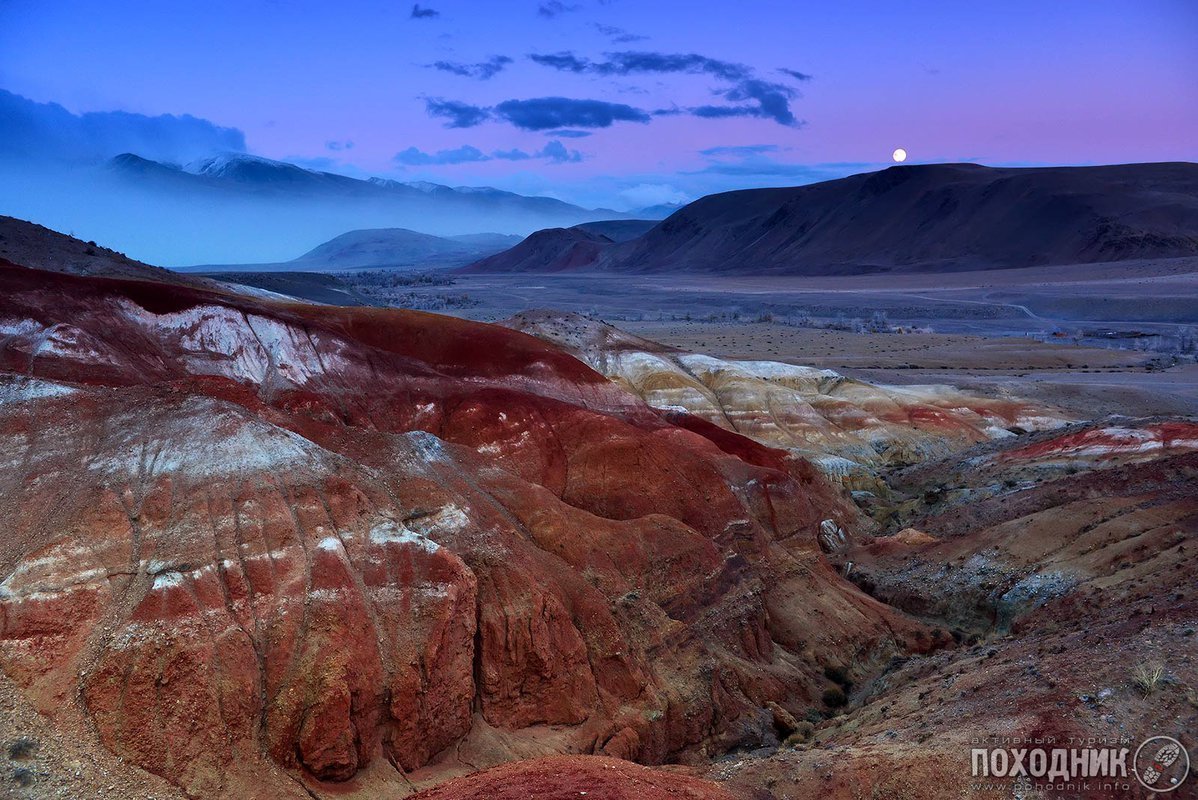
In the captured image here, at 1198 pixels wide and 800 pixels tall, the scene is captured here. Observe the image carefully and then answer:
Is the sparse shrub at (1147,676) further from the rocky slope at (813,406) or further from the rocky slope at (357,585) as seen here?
the rocky slope at (813,406)

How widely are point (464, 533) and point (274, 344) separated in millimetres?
18321

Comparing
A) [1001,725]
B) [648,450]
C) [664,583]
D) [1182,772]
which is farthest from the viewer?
[648,450]

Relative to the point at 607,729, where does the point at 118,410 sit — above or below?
above

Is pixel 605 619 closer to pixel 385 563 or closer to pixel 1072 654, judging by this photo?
pixel 385 563

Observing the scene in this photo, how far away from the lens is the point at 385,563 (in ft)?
68.6

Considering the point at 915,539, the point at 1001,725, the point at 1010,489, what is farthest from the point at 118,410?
the point at 1010,489

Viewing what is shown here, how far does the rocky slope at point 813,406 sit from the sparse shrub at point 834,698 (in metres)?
22.3

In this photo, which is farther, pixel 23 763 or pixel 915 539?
pixel 915 539

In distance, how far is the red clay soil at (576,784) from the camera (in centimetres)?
1527

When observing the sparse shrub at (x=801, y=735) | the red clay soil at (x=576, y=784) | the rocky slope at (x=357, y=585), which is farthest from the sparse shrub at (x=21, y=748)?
the sparse shrub at (x=801, y=735)

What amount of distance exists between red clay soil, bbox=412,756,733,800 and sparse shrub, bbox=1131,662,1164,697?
25.4 ft

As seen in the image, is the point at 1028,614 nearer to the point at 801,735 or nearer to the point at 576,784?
the point at 801,735

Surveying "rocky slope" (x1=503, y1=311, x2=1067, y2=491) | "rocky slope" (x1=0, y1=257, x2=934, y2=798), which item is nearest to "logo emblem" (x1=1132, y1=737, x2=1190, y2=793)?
"rocky slope" (x1=0, y1=257, x2=934, y2=798)

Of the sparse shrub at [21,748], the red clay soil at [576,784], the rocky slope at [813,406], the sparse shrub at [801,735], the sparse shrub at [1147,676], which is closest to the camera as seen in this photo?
the red clay soil at [576,784]
